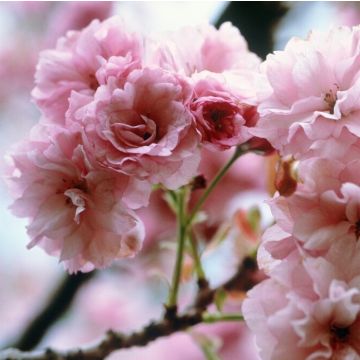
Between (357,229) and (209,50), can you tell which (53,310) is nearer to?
(209,50)

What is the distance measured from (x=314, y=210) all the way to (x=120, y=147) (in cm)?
22

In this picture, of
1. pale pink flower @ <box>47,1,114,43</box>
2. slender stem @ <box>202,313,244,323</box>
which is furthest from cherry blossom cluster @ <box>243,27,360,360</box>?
pale pink flower @ <box>47,1,114,43</box>

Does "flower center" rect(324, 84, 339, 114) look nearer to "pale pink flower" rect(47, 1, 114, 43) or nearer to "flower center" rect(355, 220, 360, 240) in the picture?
"flower center" rect(355, 220, 360, 240)

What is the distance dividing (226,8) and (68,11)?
709mm

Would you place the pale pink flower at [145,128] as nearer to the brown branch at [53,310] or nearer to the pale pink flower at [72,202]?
the pale pink flower at [72,202]

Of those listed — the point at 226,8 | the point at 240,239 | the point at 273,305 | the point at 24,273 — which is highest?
the point at 273,305

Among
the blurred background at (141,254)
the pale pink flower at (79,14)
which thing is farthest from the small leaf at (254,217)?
the pale pink flower at (79,14)

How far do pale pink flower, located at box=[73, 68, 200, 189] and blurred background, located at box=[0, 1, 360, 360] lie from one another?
162 mm

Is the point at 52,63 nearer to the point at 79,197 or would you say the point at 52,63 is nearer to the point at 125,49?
the point at 125,49

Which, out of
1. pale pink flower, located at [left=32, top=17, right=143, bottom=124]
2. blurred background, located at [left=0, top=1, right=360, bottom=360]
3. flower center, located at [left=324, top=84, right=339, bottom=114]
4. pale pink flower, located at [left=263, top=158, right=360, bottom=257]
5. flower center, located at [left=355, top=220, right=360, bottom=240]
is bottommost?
blurred background, located at [left=0, top=1, right=360, bottom=360]

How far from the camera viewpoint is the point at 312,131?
0.82 metres

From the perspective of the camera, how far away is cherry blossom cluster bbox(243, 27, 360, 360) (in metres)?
0.73

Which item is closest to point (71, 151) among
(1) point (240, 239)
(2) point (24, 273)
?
(1) point (240, 239)

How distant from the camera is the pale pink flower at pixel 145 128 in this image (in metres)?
0.85
